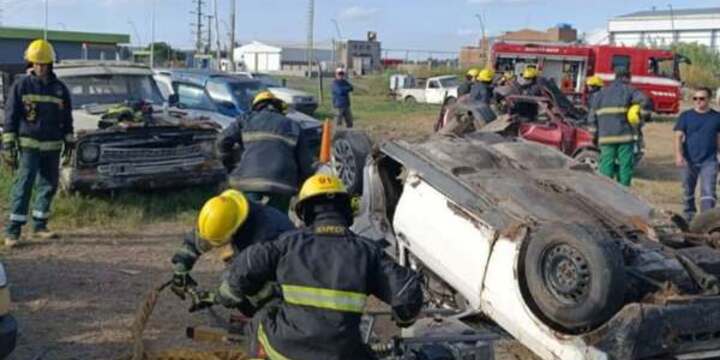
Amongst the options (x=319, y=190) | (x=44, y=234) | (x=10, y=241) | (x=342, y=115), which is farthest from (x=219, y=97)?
(x=319, y=190)

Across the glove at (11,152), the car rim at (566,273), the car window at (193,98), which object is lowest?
the car rim at (566,273)

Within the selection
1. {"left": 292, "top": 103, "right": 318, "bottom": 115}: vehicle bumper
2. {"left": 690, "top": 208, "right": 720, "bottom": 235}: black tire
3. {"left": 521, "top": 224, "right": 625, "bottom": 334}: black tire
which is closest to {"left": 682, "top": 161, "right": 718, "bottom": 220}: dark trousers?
{"left": 690, "top": 208, "right": 720, "bottom": 235}: black tire

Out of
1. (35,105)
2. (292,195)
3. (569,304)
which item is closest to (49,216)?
(35,105)

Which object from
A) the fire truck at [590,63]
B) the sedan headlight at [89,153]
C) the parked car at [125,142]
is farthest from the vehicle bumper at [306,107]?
the sedan headlight at [89,153]

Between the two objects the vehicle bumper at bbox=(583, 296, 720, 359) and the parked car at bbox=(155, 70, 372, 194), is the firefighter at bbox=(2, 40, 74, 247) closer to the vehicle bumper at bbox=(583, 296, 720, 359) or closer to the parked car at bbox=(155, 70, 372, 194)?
the parked car at bbox=(155, 70, 372, 194)

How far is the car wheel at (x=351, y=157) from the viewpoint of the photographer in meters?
6.57

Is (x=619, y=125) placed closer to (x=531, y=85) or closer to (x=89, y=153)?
(x=531, y=85)

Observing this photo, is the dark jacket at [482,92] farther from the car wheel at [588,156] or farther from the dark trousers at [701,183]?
the dark trousers at [701,183]

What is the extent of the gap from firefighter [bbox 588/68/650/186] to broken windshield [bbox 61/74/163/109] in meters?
5.37

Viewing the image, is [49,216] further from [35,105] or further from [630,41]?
[630,41]

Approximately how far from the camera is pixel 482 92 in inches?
526

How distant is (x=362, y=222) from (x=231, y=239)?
7.03 ft

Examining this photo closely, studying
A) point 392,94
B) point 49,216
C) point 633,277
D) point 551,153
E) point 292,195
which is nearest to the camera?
point 633,277

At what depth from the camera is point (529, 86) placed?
1398 centimetres
